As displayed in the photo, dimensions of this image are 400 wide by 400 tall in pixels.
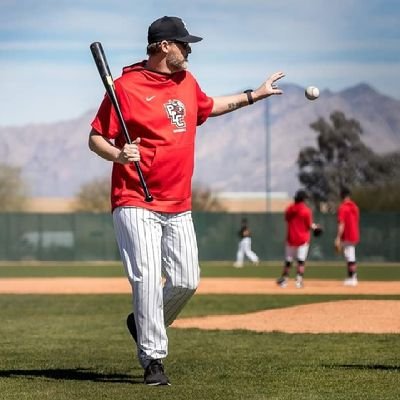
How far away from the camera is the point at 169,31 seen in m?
8.66

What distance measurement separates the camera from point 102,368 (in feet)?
33.2

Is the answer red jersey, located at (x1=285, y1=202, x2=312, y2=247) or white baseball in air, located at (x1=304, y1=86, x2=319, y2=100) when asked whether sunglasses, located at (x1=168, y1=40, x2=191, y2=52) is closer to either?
white baseball in air, located at (x1=304, y1=86, x2=319, y2=100)

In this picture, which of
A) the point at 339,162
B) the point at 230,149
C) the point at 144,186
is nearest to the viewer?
the point at 144,186

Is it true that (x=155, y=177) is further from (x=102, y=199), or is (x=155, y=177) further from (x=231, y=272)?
(x=102, y=199)

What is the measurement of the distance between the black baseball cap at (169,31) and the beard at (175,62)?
0.41 ft

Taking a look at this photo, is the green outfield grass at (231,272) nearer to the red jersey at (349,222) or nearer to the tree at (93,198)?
the red jersey at (349,222)

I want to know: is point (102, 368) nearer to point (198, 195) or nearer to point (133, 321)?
point (133, 321)

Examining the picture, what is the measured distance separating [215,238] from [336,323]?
3707cm

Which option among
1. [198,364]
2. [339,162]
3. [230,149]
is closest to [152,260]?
[198,364]

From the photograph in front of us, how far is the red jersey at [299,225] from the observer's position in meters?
24.7

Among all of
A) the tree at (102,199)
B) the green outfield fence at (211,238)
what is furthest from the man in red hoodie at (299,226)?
the tree at (102,199)

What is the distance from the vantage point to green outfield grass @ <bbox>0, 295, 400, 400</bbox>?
844cm

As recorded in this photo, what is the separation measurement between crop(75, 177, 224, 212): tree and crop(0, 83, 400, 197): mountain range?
172ft

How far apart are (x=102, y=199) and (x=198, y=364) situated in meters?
90.1
